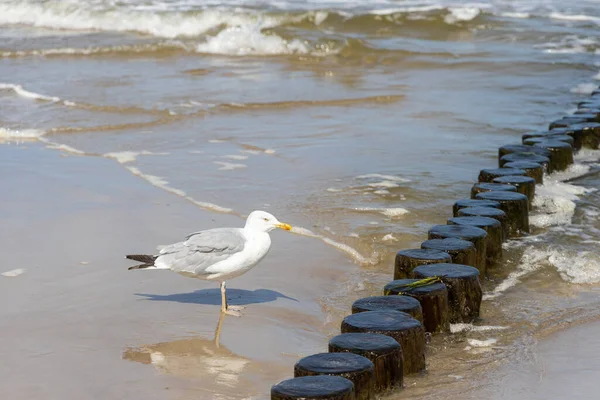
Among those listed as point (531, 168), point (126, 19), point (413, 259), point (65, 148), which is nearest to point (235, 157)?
point (65, 148)

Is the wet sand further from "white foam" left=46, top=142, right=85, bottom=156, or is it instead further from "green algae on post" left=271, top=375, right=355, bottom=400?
"white foam" left=46, top=142, right=85, bottom=156

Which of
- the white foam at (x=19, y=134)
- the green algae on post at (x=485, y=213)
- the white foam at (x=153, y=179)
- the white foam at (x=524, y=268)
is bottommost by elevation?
the white foam at (x=524, y=268)

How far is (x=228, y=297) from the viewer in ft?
18.9

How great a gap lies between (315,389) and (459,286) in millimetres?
1642

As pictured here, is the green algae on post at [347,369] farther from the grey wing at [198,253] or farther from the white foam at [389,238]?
the white foam at [389,238]

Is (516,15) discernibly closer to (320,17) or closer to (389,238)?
(320,17)

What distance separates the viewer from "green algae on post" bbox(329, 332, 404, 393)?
164 inches

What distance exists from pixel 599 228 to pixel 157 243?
10.6 feet

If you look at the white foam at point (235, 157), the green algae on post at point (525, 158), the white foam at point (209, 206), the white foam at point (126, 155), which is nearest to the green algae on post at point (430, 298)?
the white foam at point (209, 206)

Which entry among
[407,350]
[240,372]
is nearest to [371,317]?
[407,350]

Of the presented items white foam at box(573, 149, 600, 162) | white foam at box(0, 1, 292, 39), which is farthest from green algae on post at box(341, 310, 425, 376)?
white foam at box(0, 1, 292, 39)

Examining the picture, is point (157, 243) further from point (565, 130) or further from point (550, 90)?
point (550, 90)

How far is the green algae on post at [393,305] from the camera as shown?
4.67 meters

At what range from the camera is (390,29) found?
2184 cm
